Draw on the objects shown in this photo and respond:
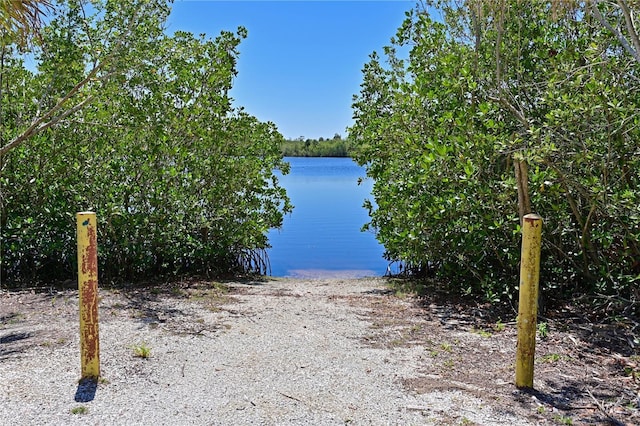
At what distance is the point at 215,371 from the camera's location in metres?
4.16

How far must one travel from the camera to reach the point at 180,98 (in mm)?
8180

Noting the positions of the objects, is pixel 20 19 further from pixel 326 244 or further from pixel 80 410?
pixel 326 244

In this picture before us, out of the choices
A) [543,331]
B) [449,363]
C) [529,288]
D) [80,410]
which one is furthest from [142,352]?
[543,331]

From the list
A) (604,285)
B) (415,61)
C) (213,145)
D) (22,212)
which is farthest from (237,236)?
(604,285)

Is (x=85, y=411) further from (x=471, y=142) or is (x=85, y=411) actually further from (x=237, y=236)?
(x=237, y=236)

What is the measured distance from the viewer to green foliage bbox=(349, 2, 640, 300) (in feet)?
16.7

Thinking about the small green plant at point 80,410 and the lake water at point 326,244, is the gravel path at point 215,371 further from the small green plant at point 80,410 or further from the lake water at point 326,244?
the lake water at point 326,244

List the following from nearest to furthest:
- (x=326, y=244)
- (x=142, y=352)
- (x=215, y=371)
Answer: (x=215, y=371), (x=142, y=352), (x=326, y=244)

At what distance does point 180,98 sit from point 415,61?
3258mm

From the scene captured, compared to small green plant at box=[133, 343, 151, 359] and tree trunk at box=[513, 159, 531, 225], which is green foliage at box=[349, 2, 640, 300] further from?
small green plant at box=[133, 343, 151, 359]

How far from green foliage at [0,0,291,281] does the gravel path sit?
1663 mm

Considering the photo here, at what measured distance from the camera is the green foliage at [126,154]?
695cm

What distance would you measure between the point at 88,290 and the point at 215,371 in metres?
1.05

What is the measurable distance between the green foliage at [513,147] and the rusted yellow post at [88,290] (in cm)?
329
